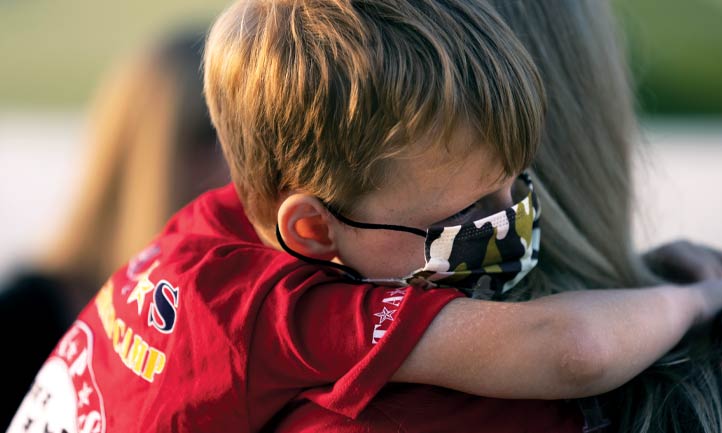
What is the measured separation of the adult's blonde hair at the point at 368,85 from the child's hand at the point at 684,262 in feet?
2.00

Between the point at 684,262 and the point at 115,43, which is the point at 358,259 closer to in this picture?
the point at 684,262

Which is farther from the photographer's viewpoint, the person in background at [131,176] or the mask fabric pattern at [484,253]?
the person in background at [131,176]

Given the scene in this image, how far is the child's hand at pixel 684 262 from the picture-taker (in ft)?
6.14

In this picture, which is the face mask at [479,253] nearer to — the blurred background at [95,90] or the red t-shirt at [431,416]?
the red t-shirt at [431,416]

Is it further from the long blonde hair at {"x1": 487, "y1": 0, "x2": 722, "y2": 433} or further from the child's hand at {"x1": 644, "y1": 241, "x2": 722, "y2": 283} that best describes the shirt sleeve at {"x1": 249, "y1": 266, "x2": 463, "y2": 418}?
the child's hand at {"x1": 644, "y1": 241, "x2": 722, "y2": 283}

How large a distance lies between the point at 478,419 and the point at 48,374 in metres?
0.87

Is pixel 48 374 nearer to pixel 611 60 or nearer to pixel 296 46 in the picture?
pixel 296 46

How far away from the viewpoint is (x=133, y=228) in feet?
11.1

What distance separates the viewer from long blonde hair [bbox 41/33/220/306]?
3.41 metres

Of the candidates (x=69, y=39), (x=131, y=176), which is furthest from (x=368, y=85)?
(x=69, y=39)

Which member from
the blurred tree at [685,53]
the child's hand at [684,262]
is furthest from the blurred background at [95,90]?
the child's hand at [684,262]

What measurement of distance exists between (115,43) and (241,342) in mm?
12871

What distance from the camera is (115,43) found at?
13.4 meters

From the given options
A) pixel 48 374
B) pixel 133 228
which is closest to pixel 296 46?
pixel 48 374
